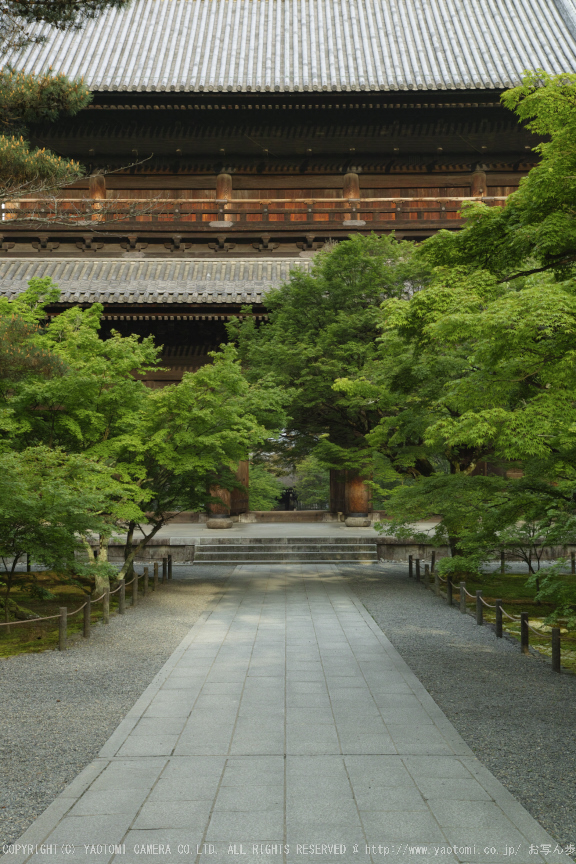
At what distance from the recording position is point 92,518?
9.88 metres

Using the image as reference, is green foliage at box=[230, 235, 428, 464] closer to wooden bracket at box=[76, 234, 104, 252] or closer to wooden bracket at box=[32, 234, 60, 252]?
wooden bracket at box=[76, 234, 104, 252]

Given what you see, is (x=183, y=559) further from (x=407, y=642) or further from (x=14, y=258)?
(x=14, y=258)

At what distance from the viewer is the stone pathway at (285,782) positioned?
406cm

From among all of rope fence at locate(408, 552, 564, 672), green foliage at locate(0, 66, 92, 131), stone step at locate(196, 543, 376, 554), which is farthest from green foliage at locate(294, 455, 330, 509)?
green foliage at locate(0, 66, 92, 131)

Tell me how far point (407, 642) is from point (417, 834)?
18.1 feet

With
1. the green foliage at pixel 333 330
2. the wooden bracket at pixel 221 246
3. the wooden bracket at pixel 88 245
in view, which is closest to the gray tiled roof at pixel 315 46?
the wooden bracket at pixel 221 246

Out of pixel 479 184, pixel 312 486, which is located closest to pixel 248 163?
pixel 479 184

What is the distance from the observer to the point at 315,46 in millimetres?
23609

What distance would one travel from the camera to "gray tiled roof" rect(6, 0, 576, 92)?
827 inches

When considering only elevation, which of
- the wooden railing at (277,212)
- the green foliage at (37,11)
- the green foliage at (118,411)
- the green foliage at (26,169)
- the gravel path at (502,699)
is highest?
the wooden railing at (277,212)

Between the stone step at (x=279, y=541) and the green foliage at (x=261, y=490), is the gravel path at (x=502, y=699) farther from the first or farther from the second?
the green foliage at (x=261, y=490)

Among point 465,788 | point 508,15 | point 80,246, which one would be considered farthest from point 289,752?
point 508,15

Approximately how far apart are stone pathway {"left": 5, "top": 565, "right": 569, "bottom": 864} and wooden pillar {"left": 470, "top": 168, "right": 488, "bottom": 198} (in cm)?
1778

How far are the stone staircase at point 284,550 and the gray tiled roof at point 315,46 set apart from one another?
13.9 meters
